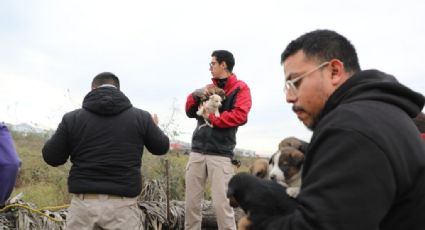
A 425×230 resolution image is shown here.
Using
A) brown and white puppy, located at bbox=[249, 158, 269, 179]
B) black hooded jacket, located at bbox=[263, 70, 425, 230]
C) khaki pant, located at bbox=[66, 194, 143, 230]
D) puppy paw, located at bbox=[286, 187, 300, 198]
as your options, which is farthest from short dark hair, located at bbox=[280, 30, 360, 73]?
khaki pant, located at bbox=[66, 194, 143, 230]

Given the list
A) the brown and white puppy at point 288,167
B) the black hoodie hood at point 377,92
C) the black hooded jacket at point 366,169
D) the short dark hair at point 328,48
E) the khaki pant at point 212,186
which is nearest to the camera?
the black hooded jacket at point 366,169

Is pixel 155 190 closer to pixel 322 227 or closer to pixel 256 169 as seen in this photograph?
pixel 256 169

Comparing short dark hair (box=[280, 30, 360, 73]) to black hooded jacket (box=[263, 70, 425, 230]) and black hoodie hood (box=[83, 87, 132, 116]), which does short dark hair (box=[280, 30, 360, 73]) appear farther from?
black hoodie hood (box=[83, 87, 132, 116])

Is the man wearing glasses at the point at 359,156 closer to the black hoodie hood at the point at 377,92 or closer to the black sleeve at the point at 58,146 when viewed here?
the black hoodie hood at the point at 377,92

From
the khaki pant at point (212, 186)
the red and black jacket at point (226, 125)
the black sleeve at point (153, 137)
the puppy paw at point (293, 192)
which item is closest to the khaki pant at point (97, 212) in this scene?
the black sleeve at point (153, 137)

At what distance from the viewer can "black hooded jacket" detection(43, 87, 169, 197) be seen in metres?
4.99

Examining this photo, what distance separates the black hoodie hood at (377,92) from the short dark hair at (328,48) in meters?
0.16

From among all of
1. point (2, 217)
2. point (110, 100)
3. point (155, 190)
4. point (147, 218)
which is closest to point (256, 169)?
point (110, 100)

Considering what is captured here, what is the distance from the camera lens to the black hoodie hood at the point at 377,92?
1816 millimetres

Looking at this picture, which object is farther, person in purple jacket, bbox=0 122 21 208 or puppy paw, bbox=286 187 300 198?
person in purple jacket, bbox=0 122 21 208

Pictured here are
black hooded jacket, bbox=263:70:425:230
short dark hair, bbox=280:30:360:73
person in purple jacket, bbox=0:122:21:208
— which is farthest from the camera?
person in purple jacket, bbox=0:122:21:208

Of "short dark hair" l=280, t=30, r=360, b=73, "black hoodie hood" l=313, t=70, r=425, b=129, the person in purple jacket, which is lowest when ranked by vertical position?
the person in purple jacket

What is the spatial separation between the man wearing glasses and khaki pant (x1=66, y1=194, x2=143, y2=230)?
350cm

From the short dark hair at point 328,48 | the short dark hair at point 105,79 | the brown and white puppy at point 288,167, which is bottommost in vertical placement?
the brown and white puppy at point 288,167
